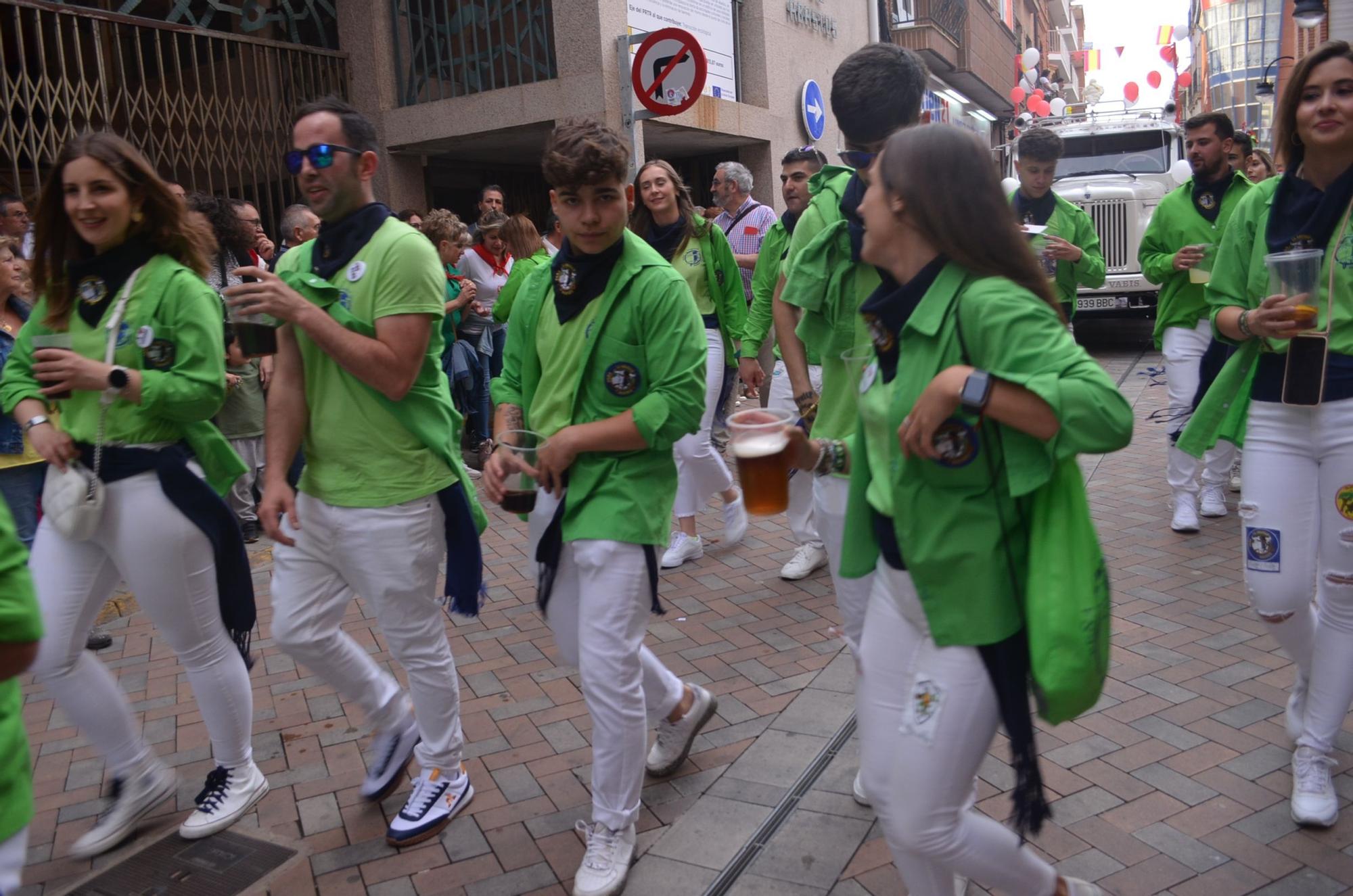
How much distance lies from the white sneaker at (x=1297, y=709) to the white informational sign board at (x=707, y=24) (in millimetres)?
10291

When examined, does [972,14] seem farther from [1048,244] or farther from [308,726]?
[308,726]

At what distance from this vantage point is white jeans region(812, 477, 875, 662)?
3.13 meters

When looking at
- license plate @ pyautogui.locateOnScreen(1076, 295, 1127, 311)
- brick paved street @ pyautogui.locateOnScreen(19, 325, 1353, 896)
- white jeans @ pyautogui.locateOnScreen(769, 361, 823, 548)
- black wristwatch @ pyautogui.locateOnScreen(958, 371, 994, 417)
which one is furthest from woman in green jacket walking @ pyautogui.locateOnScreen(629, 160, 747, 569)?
license plate @ pyautogui.locateOnScreen(1076, 295, 1127, 311)

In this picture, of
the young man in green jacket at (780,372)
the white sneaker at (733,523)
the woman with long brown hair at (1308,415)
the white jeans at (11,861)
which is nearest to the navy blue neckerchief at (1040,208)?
the young man in green jacket at (780,372)

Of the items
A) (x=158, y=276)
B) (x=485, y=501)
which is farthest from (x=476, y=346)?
(x=158, y=276)

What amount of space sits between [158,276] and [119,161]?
13.6 inches

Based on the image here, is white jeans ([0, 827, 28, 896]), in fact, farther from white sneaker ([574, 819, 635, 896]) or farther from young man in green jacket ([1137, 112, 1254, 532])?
young man in green jacket ([1137, 112, 1254, 532])

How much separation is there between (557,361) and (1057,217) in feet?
14.5

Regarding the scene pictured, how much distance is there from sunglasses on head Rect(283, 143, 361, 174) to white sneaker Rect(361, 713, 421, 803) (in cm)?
172

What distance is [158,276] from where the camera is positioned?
3.31 m

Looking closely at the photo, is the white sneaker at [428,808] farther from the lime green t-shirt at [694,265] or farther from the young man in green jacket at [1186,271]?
the young man in green jacket at [1186,271]

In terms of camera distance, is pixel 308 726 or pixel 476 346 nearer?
pixel 308 726

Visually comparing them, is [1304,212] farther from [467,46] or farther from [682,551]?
[467,46]

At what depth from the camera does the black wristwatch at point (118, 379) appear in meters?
3.10
